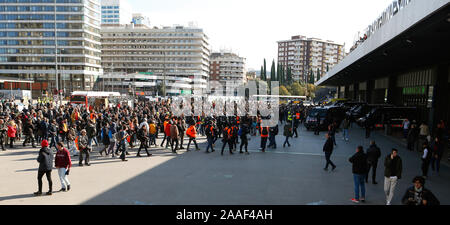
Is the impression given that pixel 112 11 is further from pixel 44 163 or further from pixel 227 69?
pixel 44 163

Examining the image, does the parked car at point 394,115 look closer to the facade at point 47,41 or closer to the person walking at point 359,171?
the person walking at point 359,171

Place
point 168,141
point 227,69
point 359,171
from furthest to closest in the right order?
point 227,69 → point 168,141 → point 359,171

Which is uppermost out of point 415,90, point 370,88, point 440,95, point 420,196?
point 370,88

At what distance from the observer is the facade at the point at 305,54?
143250 mm

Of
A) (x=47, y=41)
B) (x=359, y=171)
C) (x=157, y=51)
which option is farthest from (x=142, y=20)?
(x=359, y=171)

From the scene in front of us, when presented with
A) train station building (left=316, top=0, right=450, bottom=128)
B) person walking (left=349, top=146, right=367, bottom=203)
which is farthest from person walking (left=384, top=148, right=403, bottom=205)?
train station building (left=316, top=0, right=450, bottom=128)

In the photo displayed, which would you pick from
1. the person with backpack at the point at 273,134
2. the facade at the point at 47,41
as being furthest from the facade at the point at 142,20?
the person with backpack at the point at 273,134

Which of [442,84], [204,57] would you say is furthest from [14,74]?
[442,84]

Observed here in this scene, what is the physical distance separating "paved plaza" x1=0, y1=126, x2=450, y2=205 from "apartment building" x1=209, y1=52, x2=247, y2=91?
128 metres

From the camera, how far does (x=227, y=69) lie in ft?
470

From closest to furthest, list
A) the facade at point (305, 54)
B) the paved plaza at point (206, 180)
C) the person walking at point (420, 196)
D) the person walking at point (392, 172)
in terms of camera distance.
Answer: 1. the person walking at point (420, 196)
2. the person walking at point (392, 172)
3. the paved plaza at point (206, 180)
4. the facade at point (305, 54)

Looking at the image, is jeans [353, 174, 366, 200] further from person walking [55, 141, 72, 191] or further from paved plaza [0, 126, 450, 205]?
person walking [55, 141, 72, 191]

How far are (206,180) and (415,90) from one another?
76.8ft
